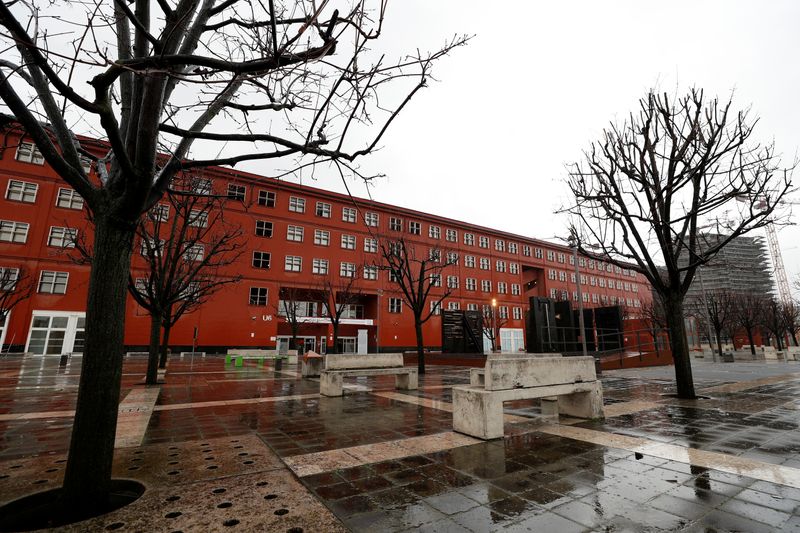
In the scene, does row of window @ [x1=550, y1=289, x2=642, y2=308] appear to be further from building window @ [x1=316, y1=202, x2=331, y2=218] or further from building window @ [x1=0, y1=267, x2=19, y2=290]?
building window @ [x1=0, y1=267, x2=19, y2=290]

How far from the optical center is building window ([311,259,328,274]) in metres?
37.9

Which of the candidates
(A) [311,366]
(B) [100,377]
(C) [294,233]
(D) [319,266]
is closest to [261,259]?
(C) [294,233]

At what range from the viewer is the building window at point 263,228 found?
118 feet

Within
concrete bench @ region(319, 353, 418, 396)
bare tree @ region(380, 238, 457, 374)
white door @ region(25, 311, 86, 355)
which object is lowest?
concrete bench @ region(319, 353, 418, 396)

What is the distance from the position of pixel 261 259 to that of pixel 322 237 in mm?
6935

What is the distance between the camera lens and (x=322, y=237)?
39.4 meters

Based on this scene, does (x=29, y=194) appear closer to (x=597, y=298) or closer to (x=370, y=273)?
(x=370, y=273)

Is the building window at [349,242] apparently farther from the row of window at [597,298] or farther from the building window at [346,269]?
the row of window at [597,298]

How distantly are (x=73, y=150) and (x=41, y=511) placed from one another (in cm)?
320

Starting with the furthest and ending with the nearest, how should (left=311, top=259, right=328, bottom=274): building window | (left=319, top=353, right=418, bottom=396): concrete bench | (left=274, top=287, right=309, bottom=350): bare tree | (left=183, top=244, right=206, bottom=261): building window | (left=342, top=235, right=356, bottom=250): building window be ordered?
(left=342, top=235, right=356, bottom=250): building window → (left=311, top=259, right=328, bottom=274): building window → (left=274, top=287, right=309, bottom=350): bare tree → (left=183, top=244, right=206, bottom=261): building window → (left=319, top=353, right=418, bottom=396): concrete bench

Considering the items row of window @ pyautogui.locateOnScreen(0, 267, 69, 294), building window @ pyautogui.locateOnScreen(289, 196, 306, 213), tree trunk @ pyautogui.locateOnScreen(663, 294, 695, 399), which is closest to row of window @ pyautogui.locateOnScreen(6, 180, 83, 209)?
row of window @ pyautogui.locateOnScreen(0, 267, 69, 294)

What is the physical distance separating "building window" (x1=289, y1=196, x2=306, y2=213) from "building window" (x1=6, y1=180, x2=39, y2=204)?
1973 cm

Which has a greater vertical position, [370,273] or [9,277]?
[370,273]

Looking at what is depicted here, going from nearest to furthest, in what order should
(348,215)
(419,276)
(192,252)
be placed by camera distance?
(192,252), (419,276), (348,215)
